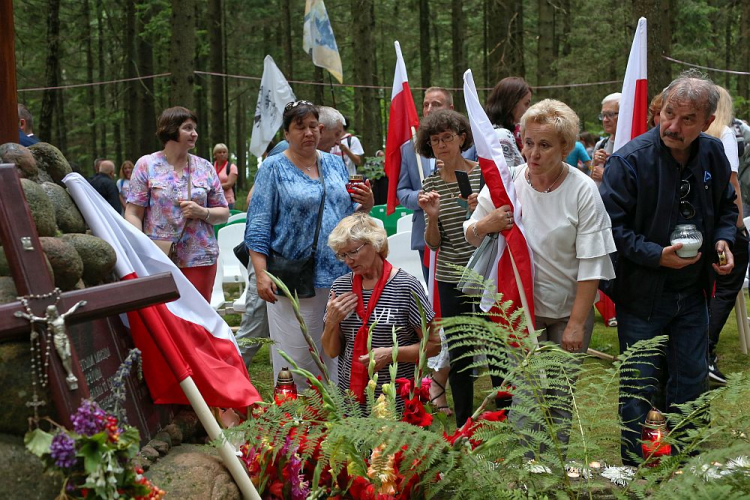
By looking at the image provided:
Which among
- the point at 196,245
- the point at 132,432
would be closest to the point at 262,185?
the point at 196,245

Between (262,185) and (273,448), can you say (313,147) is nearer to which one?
(262,185)

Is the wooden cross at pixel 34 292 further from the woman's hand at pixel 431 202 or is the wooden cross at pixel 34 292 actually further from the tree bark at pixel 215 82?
the tree bark at pixel 215 82

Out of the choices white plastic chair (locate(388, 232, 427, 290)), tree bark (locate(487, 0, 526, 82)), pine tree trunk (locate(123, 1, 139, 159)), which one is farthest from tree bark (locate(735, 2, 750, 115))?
pine tree trunk (locate(123, 1, 139, 159))

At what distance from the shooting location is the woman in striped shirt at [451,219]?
4824 millimetres

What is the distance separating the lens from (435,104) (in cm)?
604

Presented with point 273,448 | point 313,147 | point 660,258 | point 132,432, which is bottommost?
point 273,448

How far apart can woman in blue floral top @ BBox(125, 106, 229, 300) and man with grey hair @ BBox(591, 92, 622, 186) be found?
9.65 feet

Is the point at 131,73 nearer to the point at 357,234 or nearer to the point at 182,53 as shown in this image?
the point at 182,53

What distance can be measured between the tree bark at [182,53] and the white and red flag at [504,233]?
7.73 metres

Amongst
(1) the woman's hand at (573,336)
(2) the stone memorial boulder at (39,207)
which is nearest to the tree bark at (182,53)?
(1) the woman's hand at (573,336)

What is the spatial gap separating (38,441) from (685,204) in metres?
2.99

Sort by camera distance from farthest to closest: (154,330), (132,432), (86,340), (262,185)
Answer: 1. (262,185)
2. (154,330)
3. (86,340)
4. (132,432)

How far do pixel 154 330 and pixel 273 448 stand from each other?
62 cm

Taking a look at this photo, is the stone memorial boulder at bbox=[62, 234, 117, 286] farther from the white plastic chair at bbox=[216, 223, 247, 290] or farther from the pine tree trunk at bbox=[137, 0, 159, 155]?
the pine tree trunk at bbox=[137, 0, 159, 155]
